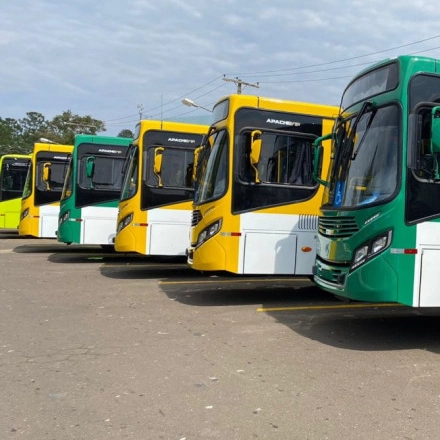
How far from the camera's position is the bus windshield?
19.5 ft

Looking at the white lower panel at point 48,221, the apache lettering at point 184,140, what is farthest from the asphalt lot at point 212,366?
the white lower panel at point 48,221

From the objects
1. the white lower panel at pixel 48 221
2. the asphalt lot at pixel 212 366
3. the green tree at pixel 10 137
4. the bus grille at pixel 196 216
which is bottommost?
the asphalt lot at pixel 212 366

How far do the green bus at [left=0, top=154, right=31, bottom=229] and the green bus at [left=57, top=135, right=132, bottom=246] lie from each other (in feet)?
24.4

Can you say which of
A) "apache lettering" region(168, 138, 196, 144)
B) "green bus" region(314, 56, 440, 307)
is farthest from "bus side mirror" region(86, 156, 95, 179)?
"green bus" region(314, 56, 440, 307)

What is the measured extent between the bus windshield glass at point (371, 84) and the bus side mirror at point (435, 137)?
0.59 m

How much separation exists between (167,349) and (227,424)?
83.3 inches

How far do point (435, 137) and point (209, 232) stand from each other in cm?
407

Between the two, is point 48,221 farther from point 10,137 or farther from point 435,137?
point 10,137

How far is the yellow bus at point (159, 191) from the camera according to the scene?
11469 mm

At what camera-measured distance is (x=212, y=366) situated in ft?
17.6

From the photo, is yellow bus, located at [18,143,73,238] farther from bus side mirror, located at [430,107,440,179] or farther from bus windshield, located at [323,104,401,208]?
bus side mirror, located at [430,107,440,179]

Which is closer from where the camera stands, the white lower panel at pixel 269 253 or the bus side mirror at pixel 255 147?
the bus side mirror at pixel 255 147

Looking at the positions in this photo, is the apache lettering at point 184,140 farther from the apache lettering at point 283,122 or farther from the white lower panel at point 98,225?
the apache lettering at point 283,122

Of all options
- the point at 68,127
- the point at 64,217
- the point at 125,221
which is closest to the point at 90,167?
the point at 64,217
